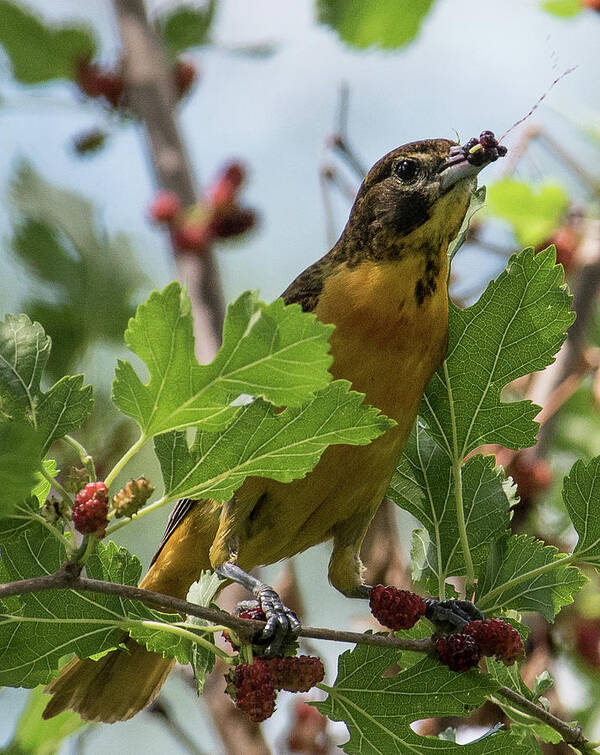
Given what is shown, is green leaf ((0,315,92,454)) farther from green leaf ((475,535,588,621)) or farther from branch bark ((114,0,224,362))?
branch bark ((114,0,224,362))

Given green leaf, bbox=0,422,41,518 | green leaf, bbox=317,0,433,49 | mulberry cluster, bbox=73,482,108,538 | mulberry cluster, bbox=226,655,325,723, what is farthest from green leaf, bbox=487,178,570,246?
green leaf, bbox=0,422,41,518

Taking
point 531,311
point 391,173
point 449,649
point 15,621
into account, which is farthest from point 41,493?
point 391,173

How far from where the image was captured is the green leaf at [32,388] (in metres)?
2.00

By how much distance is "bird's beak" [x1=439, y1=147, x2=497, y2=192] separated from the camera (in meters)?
3.27

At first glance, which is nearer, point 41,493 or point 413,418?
point 41,493

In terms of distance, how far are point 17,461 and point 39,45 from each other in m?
4.48

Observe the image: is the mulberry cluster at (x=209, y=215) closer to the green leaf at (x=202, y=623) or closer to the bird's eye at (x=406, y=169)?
the bird's eye at (x=406, y=169)

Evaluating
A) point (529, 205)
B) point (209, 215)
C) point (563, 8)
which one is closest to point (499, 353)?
point (529, 205)

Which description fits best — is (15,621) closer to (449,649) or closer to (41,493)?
(41,493)

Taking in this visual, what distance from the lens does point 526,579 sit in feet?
7.75

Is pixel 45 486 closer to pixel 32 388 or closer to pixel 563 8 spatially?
pixel 32 388

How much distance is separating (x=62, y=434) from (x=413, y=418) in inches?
51.9

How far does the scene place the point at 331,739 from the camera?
4.05 m

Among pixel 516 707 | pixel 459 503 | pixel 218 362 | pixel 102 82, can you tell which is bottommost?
pixel 516 707
